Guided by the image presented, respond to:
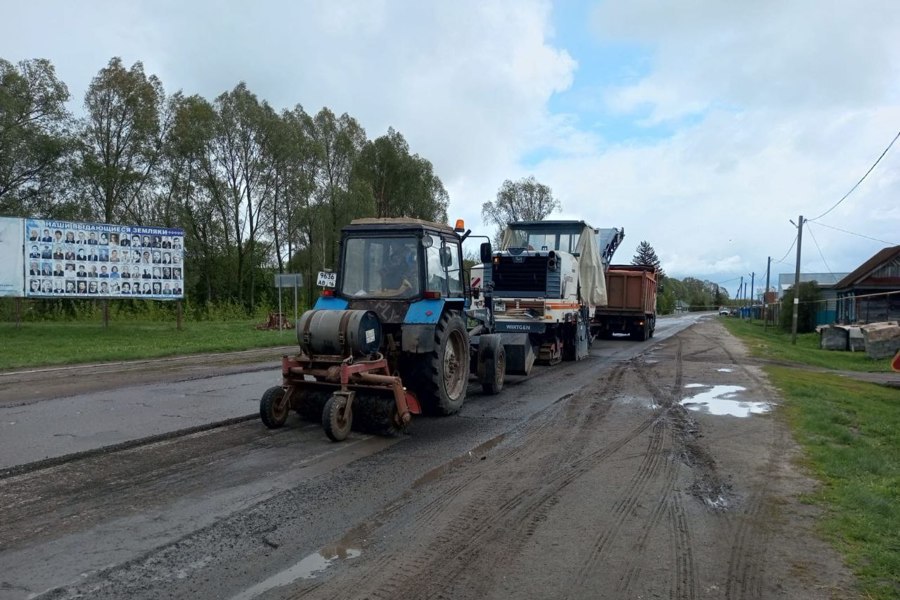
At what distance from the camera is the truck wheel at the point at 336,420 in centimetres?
760

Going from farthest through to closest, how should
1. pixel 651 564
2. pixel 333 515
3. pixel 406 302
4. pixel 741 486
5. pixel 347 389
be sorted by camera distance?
pixel 406 302
pixel 347 389
pixel 741 486
pixel 333 515
pixel 651 564

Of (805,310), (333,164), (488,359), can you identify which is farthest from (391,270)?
(805,310)

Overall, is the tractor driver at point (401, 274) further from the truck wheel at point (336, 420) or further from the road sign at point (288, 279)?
the road sign at point (288, 279)

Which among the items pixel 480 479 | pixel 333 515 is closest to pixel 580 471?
pixel 480 479

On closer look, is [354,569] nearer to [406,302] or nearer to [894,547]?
[894,547]

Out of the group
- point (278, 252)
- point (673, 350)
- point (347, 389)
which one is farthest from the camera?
point (278, 252)

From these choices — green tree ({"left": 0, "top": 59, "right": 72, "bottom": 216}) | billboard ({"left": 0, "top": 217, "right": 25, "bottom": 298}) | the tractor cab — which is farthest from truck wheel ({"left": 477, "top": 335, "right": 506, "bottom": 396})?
green tree ({"left": 0, "top": 59, "right": 72, "bottom": 216})

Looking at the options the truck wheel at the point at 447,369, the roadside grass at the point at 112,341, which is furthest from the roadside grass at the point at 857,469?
the roadside grass at the point at 112,341

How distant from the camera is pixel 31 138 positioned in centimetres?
3195

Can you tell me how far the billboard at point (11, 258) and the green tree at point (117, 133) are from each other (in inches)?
590

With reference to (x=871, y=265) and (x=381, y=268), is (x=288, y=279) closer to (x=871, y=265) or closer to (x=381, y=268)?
(x=381, y=268)

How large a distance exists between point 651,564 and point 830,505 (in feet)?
7.41

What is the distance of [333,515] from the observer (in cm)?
542

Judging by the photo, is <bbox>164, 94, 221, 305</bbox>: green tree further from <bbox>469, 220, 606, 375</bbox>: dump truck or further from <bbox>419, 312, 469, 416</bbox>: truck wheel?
<bbox>419, 312, 469, 416</bbox>: truck wheel
